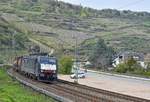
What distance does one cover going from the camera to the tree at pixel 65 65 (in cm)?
13068

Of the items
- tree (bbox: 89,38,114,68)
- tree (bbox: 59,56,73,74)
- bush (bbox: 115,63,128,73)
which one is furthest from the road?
tree (bbox: 89,38,114,68)

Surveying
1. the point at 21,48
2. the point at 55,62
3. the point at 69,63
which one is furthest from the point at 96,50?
the point at 55,62

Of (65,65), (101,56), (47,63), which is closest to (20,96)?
(47,63)

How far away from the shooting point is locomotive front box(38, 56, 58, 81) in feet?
213

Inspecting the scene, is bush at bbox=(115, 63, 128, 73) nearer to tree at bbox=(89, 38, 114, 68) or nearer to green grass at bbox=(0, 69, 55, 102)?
tree at bbox=(89, 38, 114, 68)

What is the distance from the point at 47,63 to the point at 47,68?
0.94 meters

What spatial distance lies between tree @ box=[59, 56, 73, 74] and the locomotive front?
208ft

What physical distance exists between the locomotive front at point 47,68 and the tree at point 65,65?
63.3m

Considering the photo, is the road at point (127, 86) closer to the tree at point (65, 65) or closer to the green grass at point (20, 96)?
the green grass at point (20, 96)

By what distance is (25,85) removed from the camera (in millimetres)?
60625

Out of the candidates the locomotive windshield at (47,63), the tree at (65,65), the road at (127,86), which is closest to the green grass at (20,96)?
the locomotive windshield at (47,63)

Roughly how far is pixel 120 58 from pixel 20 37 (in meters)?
42.9

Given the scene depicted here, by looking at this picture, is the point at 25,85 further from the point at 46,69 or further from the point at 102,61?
the point at 102,61

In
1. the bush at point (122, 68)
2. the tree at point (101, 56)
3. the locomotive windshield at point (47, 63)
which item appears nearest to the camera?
the locomotive windshield at point (47, 63)
